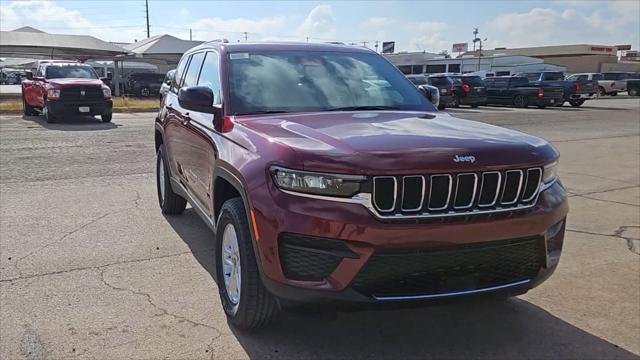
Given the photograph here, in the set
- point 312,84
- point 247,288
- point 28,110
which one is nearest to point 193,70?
point 312,84

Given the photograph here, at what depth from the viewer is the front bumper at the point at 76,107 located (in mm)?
16625

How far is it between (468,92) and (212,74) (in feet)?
84.6

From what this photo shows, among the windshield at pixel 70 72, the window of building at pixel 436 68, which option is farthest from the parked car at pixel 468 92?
the window of building at pixel 436 68

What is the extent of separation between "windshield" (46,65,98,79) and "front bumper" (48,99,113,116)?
138 cm

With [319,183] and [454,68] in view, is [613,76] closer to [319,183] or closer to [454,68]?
[454,68]

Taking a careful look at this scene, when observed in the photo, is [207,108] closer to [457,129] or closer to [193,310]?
[193,310]

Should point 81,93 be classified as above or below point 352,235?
above

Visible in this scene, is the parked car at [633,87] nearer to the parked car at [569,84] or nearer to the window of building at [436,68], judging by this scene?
the parked car at [569,84]

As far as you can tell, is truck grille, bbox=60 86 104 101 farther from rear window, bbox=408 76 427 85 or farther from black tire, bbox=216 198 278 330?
rear window, bbox=408 76 427 85

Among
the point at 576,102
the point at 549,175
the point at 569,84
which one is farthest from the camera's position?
the point at 576,102

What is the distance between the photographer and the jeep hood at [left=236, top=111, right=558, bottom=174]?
2.91 meters

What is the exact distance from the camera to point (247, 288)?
129 inches

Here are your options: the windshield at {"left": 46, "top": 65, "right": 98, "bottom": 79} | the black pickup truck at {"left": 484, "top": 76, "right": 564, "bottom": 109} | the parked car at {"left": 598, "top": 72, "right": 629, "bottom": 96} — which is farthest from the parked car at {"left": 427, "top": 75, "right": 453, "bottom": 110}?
the parked car at {"left": 598, "top": 72, "right": 629, "bottom": 96}

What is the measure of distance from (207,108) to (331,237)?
71.0 inches
